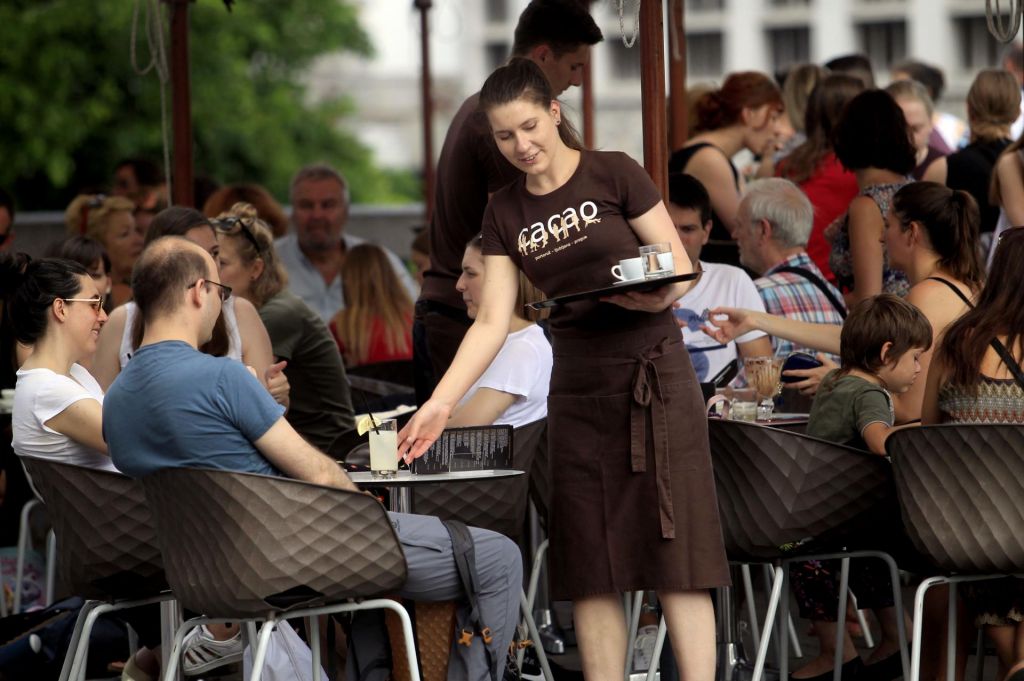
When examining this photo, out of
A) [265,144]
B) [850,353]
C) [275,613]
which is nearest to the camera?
[275,613]

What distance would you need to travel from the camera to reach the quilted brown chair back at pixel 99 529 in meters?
4.25

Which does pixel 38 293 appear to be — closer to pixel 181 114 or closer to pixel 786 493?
pixel 786 493

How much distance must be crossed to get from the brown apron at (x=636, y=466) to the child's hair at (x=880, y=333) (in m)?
0.74

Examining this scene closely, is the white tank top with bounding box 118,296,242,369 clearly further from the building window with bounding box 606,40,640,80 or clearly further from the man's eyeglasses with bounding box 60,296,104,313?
the building window with bounding box 606,40,640,80

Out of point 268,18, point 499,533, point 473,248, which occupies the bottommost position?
point 499,533

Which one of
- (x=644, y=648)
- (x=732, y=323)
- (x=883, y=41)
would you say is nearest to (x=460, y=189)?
(x=732, y=323)

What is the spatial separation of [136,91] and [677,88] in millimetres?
25686

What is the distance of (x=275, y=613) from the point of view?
3.86 m

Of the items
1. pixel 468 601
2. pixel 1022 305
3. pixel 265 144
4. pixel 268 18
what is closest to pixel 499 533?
pixel 468 601

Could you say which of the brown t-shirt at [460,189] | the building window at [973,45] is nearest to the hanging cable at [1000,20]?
the brown t-shirt at [460,189]

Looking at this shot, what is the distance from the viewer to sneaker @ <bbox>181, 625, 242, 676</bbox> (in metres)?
5.00

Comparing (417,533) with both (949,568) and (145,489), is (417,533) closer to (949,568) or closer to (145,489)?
(145,489)

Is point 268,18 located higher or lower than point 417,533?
higher

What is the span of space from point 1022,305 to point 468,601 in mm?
1576
